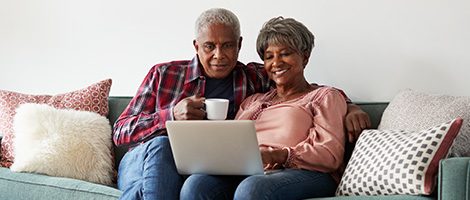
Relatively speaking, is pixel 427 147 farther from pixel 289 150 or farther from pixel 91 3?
pixel 91 3

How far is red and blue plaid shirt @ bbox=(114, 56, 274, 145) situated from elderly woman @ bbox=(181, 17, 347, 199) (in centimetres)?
10

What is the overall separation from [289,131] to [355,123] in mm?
248

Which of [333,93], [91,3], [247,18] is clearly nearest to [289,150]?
[333,93]

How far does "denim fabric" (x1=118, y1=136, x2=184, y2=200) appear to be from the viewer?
1.93 m

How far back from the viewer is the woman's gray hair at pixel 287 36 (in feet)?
7.27

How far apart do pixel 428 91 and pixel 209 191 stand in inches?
42.2

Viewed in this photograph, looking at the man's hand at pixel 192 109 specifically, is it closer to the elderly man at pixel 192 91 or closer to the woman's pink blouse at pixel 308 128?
the elderly man at pixel 192 91

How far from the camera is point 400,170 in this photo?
5.45 ft

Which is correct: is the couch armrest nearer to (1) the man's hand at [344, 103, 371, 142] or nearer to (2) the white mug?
(1) the man's hand at [344, 103, 371, 142]

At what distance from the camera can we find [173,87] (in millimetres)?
2451

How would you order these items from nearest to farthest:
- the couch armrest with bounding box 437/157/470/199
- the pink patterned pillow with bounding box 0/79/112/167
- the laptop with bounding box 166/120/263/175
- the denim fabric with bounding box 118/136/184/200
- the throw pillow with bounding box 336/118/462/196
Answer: the couch armrest with bounding box 437/157/470/199, the throw pillow with bounding box 336/118/462/196, the laptop with bounding box 166/120/263/175, the denim fabric with bounding box 118/136/184/200, the pink patterned pillow with bounding box 0/79/112/167

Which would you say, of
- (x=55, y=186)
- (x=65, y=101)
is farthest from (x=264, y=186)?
(x=65, y=101)

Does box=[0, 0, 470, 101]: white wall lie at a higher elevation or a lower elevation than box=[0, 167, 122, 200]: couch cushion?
higher

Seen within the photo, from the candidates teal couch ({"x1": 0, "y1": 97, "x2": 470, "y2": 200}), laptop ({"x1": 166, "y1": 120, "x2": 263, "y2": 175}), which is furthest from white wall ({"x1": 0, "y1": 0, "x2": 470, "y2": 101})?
laptop ({"x1": 166, "y1": 120, "x2": 263, "y2": 175})
